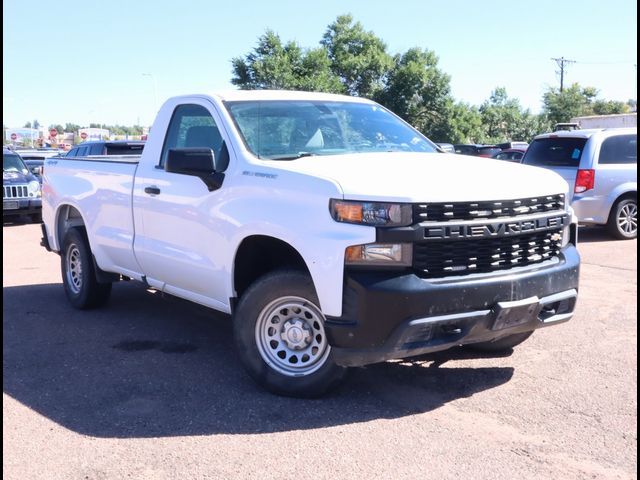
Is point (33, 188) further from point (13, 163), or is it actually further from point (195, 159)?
point (195, 159)

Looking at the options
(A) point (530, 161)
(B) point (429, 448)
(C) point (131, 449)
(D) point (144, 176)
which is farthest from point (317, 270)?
(A) point (530, 161)

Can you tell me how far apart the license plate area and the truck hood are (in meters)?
0.66

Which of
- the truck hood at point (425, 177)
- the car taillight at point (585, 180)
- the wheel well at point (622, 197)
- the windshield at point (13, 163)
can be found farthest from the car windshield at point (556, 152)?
the windshield at point (13, 163)

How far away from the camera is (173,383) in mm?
5145

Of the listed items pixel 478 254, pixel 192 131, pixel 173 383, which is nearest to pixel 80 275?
pixel 192 131

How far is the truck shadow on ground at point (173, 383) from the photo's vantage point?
4461 millimetres

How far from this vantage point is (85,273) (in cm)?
720

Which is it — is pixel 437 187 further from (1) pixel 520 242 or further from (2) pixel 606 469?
(2) pixel 606 469

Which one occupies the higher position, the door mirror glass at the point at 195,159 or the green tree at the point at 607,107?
the green tree at the point at 607,107

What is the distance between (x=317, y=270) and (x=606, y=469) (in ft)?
A: 6.25

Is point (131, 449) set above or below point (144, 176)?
below

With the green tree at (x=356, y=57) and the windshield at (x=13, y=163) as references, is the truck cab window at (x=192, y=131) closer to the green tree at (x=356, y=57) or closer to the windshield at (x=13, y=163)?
the windshield at (x=13, y=163)

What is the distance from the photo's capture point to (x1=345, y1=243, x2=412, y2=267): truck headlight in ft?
13.6

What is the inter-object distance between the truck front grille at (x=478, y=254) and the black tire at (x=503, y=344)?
3.26 feet
